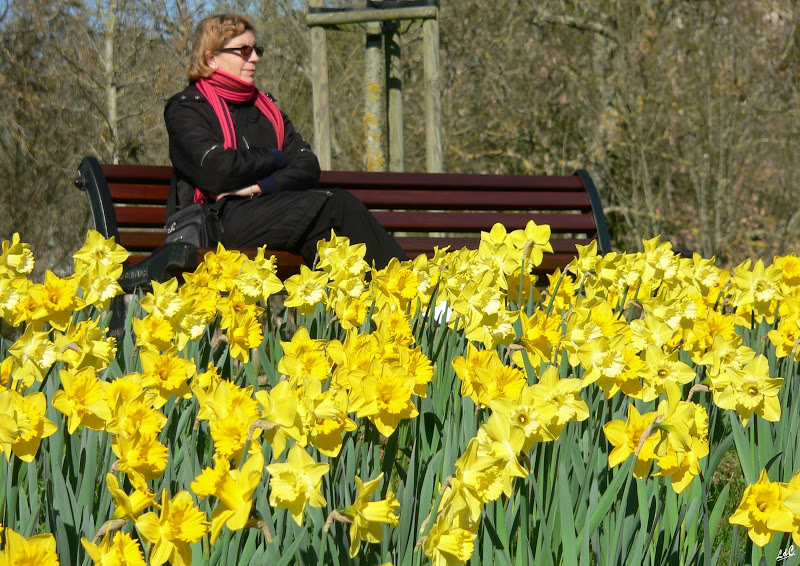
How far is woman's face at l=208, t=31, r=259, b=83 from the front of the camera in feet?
13.6

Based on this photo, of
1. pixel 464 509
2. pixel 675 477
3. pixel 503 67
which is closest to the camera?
pixel 464 509

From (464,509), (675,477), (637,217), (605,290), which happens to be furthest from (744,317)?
(637,217)

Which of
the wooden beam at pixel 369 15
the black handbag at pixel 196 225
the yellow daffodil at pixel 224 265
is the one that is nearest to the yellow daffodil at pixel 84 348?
the yellow daffodil at pixel 224 265

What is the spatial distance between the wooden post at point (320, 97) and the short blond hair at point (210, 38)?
1.30m

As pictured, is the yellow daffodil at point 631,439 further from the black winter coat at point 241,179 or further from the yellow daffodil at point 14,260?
the black winter coat at point 241,179

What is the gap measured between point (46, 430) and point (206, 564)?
288 mm

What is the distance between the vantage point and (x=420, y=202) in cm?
459

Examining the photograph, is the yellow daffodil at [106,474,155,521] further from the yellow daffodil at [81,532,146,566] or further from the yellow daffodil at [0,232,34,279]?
the yellow daffodil at [0,232,34,279]

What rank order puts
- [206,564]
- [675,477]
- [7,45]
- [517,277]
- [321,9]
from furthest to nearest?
1. [7,45]
2. [321,9]
3. [517,277]
4. [675,477]
5. [206,564]

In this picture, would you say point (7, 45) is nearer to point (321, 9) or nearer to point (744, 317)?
point (321, 9)

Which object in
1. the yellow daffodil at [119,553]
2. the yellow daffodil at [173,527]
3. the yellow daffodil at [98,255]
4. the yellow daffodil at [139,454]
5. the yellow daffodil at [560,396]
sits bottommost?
the yellow daffodil at [119,553]

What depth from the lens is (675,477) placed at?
149 centimetres

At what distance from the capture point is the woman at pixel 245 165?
12.6 feet

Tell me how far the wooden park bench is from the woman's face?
18.1 inches
